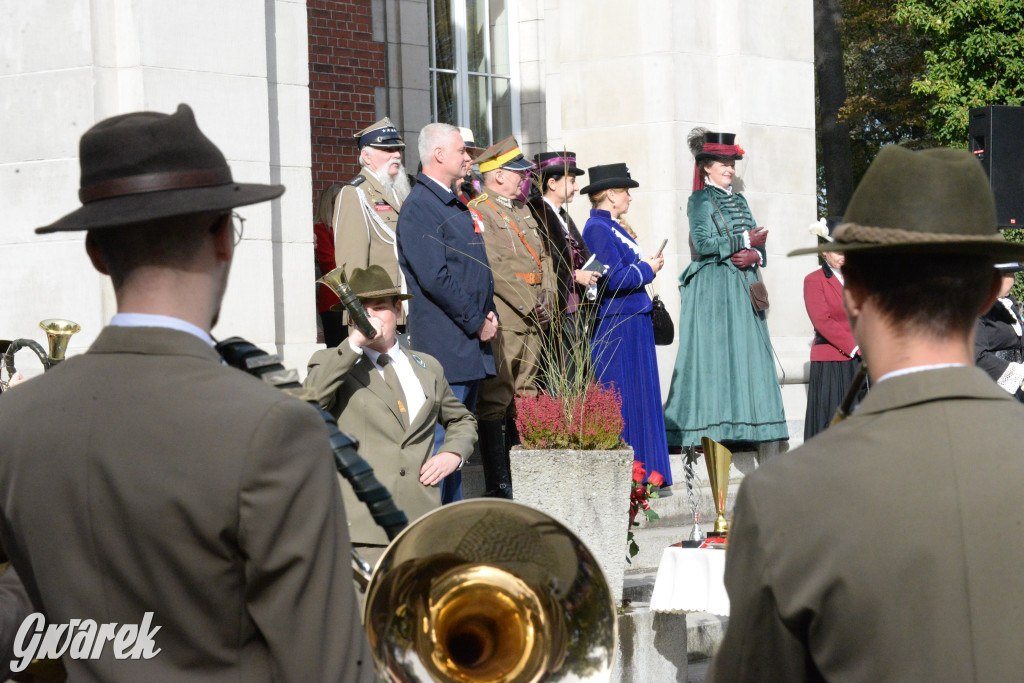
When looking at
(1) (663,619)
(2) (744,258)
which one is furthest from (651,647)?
(2) (744,258)

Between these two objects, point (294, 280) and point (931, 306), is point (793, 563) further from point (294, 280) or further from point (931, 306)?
point (294, 280)

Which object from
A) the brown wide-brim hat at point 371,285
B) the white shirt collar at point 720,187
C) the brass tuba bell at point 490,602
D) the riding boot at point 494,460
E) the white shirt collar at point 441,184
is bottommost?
the riding boot at point 494,460

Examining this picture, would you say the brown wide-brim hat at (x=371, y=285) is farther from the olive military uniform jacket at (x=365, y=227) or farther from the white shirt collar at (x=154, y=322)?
the white shirt collar at (x=154, y=322)

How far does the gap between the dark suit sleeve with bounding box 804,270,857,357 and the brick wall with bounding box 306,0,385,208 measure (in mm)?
5287

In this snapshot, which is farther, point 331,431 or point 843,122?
point 843,122

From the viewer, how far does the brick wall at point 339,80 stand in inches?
508

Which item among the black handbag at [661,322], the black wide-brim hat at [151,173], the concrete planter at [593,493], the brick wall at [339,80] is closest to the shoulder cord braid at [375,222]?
the concrete planter at [593,493]

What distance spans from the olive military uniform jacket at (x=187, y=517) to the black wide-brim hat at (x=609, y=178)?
7022 millimetres

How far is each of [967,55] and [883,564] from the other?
63.6 ft

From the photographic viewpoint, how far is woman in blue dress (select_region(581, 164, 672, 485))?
28.3ft

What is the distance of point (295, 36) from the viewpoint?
7875 mm

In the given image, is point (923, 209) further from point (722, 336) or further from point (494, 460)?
point (722, 336)

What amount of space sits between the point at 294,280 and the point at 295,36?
1.52m

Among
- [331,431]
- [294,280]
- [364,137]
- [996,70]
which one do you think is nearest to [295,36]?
[364,137]
